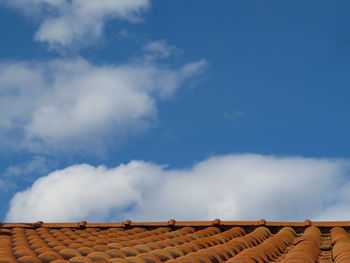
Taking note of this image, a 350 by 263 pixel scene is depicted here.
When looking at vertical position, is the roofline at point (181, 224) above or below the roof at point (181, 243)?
above

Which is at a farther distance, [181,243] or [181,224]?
[181,224]

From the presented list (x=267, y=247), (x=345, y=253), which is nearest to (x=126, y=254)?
(x=267, y=247)

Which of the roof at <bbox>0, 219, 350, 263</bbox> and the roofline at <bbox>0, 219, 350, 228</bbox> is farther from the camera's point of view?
the roofline at <bbox>0, 219, 350, 228</bbox>

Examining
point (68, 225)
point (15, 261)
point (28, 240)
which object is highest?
point (68, 225)

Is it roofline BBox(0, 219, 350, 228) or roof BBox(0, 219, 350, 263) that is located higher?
roofline BBox(0, 219, 350, 228)

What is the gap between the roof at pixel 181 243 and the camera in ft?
18.9

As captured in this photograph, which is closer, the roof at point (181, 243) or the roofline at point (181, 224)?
the roof at point (181, 243)

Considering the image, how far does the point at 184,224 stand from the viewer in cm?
1063

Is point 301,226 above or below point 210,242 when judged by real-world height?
above

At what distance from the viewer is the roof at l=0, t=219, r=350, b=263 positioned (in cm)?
577

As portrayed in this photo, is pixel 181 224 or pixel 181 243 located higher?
pixel 181 224

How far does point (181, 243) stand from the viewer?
7.66 m

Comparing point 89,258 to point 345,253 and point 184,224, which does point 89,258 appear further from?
point 184,224

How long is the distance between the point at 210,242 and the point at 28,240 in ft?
11.3
